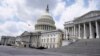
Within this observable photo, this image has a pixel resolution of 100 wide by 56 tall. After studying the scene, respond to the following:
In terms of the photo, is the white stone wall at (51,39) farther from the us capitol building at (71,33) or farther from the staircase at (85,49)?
the staircase at (85,49)

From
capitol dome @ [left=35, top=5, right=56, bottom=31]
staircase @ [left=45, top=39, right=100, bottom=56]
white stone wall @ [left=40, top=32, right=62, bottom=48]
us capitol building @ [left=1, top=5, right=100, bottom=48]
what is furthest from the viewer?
→ capitol dome @ [left=35, top=5, right=56, bottom=31]

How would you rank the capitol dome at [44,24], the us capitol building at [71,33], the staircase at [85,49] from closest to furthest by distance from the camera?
the staircase at [85,49] → the us capitol building at [71,33] → the capitol dome at [44,24]

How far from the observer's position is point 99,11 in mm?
44125

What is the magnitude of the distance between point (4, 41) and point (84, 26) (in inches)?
4928

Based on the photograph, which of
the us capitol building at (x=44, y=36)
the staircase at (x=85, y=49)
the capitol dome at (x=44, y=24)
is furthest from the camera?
the capitol dome at (x=44, y=24)

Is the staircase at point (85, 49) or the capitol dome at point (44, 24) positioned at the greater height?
the capitol dome at point (44, 24)

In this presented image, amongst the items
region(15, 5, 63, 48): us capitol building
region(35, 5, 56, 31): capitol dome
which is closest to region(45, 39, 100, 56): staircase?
region(15, 5, 63, 48): us capitol building

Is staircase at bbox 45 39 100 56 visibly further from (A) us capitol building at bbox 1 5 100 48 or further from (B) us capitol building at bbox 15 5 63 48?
(B) us capitol building at bbox 15 5 63 48

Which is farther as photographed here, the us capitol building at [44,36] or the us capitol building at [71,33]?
the us capitol building at [44,36]

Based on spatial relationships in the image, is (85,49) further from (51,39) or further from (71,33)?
(51,39)

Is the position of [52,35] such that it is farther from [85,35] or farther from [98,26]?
[98,26]

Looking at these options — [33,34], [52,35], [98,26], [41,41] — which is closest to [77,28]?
[98,26]

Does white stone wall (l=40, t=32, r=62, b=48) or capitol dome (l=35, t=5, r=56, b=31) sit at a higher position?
capitol dome (l=35, t=5, r=56, b=31)

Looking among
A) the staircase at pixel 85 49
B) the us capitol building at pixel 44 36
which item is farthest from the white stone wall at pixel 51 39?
the staircase at pixel 85 49
